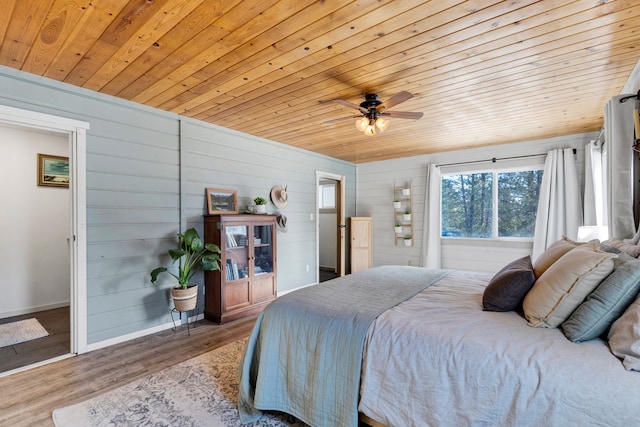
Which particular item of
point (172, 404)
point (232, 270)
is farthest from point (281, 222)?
point (172, 404)

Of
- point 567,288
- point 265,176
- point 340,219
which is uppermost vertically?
point 265,176

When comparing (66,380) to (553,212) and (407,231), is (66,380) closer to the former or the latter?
(407,231)

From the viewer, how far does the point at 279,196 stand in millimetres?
4652

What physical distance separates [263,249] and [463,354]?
10.1 ft

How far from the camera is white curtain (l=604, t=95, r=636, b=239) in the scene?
2.31 meters

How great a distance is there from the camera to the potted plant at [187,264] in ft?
10.2

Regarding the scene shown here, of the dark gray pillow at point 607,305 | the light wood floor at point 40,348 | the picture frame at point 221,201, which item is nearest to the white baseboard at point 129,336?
the light wood floor at point 40,348

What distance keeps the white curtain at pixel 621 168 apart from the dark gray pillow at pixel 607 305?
4.53 ft

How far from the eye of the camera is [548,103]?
309cm


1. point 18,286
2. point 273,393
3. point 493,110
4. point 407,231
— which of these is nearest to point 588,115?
point 493,110

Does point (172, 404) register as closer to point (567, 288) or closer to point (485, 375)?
point (485, 375)

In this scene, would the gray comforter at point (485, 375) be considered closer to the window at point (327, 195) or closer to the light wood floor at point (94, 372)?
the light wood floor at point (94, 372)

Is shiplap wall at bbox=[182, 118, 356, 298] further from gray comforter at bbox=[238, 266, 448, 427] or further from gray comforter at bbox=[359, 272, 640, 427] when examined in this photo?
gray comforter at bbox=[359, 272, 640, 427]

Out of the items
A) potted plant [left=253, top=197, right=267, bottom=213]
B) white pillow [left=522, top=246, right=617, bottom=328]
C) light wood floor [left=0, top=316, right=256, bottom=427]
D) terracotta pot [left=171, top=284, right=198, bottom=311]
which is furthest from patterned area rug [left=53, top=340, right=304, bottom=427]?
potted plant [left=253, top=197, right=267, bottom=213]
